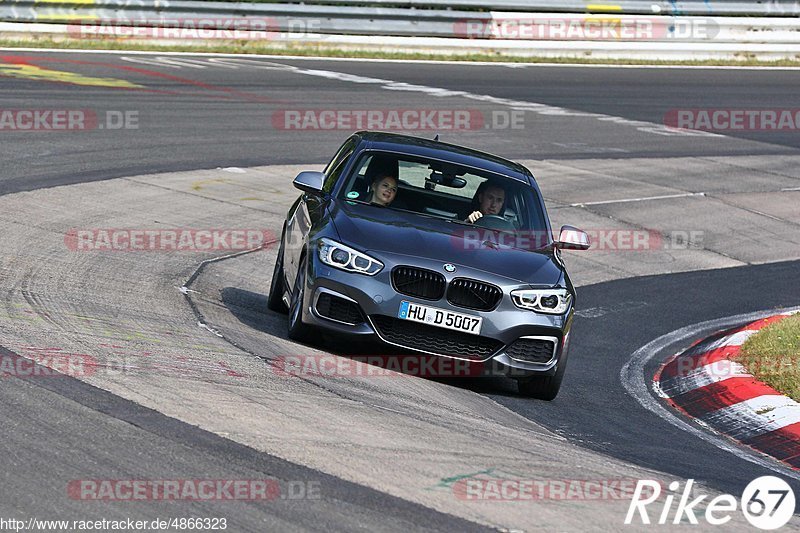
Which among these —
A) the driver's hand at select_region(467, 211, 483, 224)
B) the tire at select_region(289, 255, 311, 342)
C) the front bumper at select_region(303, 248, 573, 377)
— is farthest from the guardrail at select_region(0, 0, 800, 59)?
the front bumper at select_region(303, 248, 573, 377)

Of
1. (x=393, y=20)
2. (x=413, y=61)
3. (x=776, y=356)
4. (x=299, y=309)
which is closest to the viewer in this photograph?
(x=299, y=309)

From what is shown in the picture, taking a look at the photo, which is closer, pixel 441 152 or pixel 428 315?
pixel 428 315

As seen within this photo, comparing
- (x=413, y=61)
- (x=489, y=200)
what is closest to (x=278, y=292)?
(x=489, y=200)

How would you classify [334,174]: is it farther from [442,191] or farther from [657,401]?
[657,401]

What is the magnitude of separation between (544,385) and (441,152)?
2.21m

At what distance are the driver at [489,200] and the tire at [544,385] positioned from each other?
1.39 metres

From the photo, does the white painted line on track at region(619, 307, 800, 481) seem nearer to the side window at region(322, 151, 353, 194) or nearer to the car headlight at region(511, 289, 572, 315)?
the car headlight at region(511, 289, 572, 315)

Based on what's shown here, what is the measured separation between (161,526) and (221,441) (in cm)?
104

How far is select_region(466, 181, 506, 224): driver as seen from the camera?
31.2 feet

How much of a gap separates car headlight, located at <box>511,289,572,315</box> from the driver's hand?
105cm

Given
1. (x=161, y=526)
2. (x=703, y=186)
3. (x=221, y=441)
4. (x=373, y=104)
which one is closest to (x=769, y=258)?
(x=703, y=186)

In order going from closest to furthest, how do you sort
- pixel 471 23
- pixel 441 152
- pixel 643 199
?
1. pixel 441 152
2. pixel 643 199
3. pixel 471 23

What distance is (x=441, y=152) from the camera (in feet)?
32.5

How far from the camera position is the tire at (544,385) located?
8.59m
